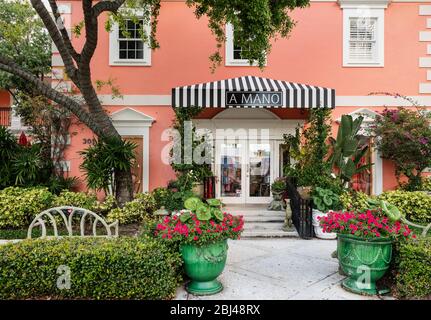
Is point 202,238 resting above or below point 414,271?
above

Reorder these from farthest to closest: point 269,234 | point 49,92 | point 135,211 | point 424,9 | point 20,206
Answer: point 424,9
point 135,211
point 49,92
point 20,206
point 269,234

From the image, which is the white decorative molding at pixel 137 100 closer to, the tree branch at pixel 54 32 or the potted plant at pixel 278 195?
the tree branch at pixel 54 32

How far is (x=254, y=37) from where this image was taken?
278 inches

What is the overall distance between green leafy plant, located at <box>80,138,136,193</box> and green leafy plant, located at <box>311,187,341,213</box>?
16.6ft

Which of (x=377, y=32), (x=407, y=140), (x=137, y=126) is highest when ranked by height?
(x=377, y=32)

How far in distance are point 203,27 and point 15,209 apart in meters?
7.73

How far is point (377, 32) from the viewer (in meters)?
10.2

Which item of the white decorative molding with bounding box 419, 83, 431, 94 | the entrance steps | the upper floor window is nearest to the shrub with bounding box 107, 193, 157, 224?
the entrance steps

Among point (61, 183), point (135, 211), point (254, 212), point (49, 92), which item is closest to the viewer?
point (49, 92)

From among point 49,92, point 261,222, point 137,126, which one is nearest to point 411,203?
point 261,222

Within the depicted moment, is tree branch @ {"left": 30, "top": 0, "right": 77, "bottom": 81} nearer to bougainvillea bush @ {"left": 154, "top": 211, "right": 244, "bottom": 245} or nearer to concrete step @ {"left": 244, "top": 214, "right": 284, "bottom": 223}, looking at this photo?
bougainvillea bush @ {"left": 154, "top": 211, "right": 244, "bottom": 245}

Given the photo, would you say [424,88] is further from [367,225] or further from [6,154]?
[6,154]

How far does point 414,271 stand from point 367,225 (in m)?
0.87

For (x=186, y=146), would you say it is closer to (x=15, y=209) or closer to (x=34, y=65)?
(x=15, y=209)
